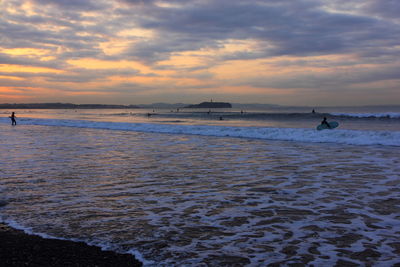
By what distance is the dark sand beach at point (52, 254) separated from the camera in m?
4.33

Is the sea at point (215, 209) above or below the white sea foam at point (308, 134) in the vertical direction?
below

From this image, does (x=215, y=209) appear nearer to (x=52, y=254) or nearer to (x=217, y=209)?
(x=217, y=209)

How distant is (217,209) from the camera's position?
22.8 feet

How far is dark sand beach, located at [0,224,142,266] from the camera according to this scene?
433 centimetres

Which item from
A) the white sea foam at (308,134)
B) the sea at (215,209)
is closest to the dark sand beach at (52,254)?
the sea at (215,209)

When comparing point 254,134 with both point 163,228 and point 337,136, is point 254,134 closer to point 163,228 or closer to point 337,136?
point 337,136

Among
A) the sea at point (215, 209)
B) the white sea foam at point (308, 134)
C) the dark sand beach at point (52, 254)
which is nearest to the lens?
the dark sand beach at point (52, 254)

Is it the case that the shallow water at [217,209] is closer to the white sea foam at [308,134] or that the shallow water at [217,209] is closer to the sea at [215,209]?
the sea at [215,209]

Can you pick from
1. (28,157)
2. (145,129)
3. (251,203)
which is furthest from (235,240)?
(145,129)

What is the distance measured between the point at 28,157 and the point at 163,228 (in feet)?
36.8

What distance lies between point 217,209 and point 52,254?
3.38m

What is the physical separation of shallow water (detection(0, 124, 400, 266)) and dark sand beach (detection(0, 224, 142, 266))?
270 millimetres

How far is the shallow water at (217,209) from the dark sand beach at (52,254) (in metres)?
0.27

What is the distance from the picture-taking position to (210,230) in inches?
225
